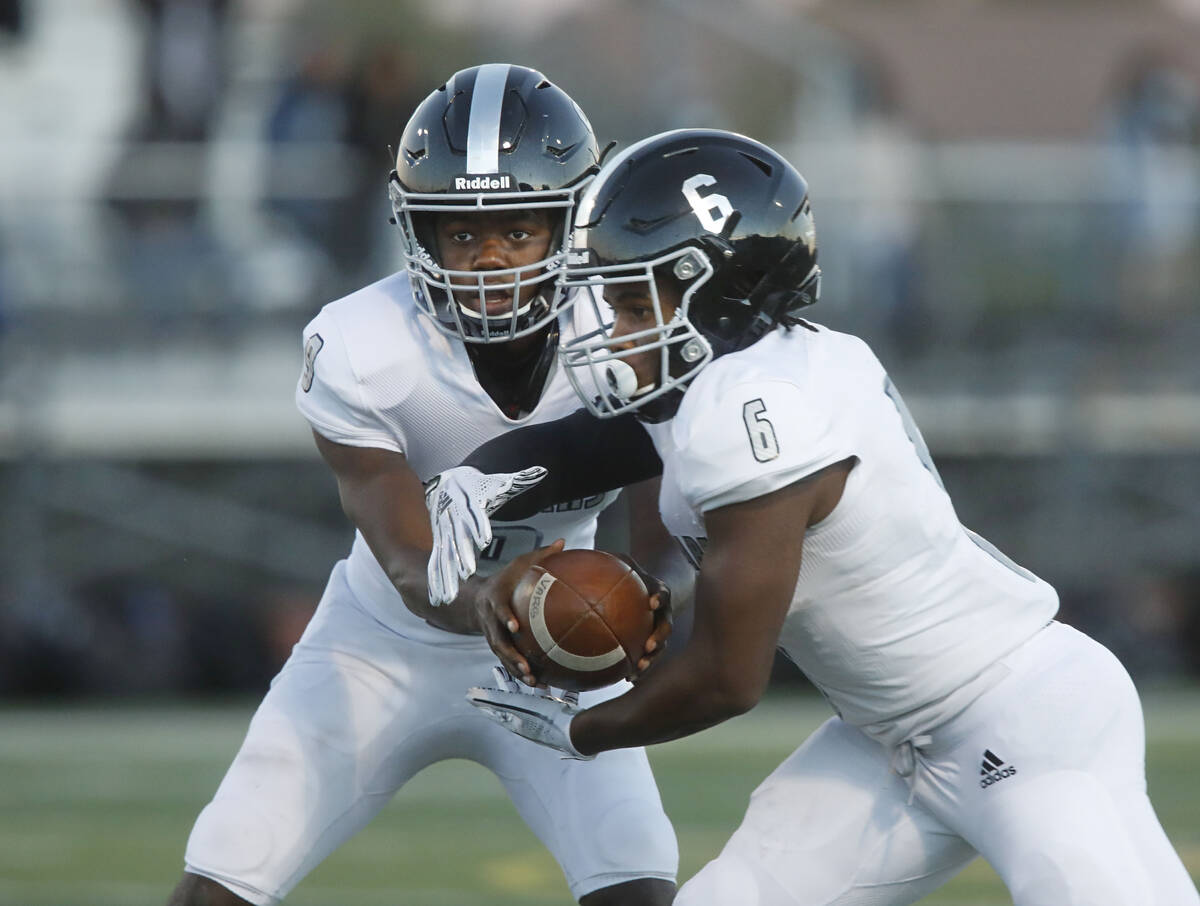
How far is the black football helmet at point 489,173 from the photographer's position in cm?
351

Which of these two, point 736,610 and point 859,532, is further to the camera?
point 859,532

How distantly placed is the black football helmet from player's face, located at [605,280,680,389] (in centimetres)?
39

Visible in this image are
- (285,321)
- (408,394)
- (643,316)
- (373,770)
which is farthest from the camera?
(285,321)

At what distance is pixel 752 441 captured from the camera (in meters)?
2.79

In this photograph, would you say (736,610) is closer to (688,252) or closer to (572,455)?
(688,252)

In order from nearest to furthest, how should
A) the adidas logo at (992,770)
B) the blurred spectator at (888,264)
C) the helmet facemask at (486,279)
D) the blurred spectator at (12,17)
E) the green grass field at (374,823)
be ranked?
the adidas logo at (992,770), the helmet facemask at (486,279), the green grass field at (374,823), the blurred spectator at (888,264), the blurred spectator at (12,17)

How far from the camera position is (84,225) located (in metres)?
9.06

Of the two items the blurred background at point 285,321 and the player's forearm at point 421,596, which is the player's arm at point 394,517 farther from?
the blurred background at point 285,321

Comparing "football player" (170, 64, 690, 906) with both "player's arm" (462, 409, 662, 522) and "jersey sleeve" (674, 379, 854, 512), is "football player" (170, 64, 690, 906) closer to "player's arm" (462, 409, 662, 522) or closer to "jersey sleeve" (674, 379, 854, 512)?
"player's arm" (462, 409, 662, 522)

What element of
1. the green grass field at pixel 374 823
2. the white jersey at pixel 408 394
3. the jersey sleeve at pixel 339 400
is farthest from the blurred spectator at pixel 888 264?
the jersey sleeve at pixel 339 400

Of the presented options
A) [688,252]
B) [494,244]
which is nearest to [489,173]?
[494,244]

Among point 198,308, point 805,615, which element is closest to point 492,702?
point 805,615

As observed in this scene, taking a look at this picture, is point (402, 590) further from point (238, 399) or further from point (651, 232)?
point (238, 399)

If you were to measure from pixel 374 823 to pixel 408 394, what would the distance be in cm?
364
